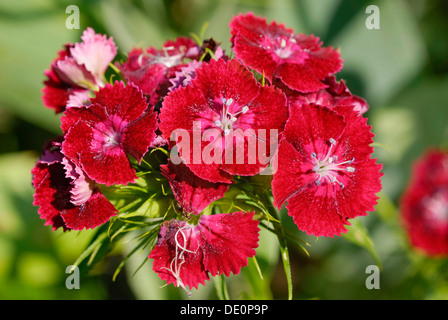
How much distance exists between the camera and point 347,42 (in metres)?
2.12

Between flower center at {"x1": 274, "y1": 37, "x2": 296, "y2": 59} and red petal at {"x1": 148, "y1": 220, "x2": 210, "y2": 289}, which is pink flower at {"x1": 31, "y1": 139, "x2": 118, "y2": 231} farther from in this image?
flower center at {"x1": 274, "y1": 37, "x2": 296, "y2": 59}

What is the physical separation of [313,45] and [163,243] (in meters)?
0.75

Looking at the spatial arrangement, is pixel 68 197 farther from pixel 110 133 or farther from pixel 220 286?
pixel 220 286

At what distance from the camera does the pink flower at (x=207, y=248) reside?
998 millimetres

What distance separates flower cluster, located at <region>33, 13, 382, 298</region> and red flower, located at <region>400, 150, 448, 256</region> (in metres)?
1.17

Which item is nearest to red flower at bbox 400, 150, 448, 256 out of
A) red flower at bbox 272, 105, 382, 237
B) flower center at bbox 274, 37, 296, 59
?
red flower at bbox 272, 105, 382, 237

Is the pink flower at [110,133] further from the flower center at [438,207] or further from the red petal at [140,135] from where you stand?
the flower center at [438,207]

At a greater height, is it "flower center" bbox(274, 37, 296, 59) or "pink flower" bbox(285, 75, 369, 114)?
"flower center" bbox(274, 37, 296, 59)

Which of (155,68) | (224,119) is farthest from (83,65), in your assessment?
(224,119)

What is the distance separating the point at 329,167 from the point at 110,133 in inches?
22.7

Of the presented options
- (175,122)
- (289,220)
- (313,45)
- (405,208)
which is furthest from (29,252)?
(405,208)

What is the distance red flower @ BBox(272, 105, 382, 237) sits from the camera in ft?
3.19

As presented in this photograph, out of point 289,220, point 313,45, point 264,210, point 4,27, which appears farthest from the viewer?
point 4,27

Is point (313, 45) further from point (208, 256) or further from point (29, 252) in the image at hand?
point (29, 252)
